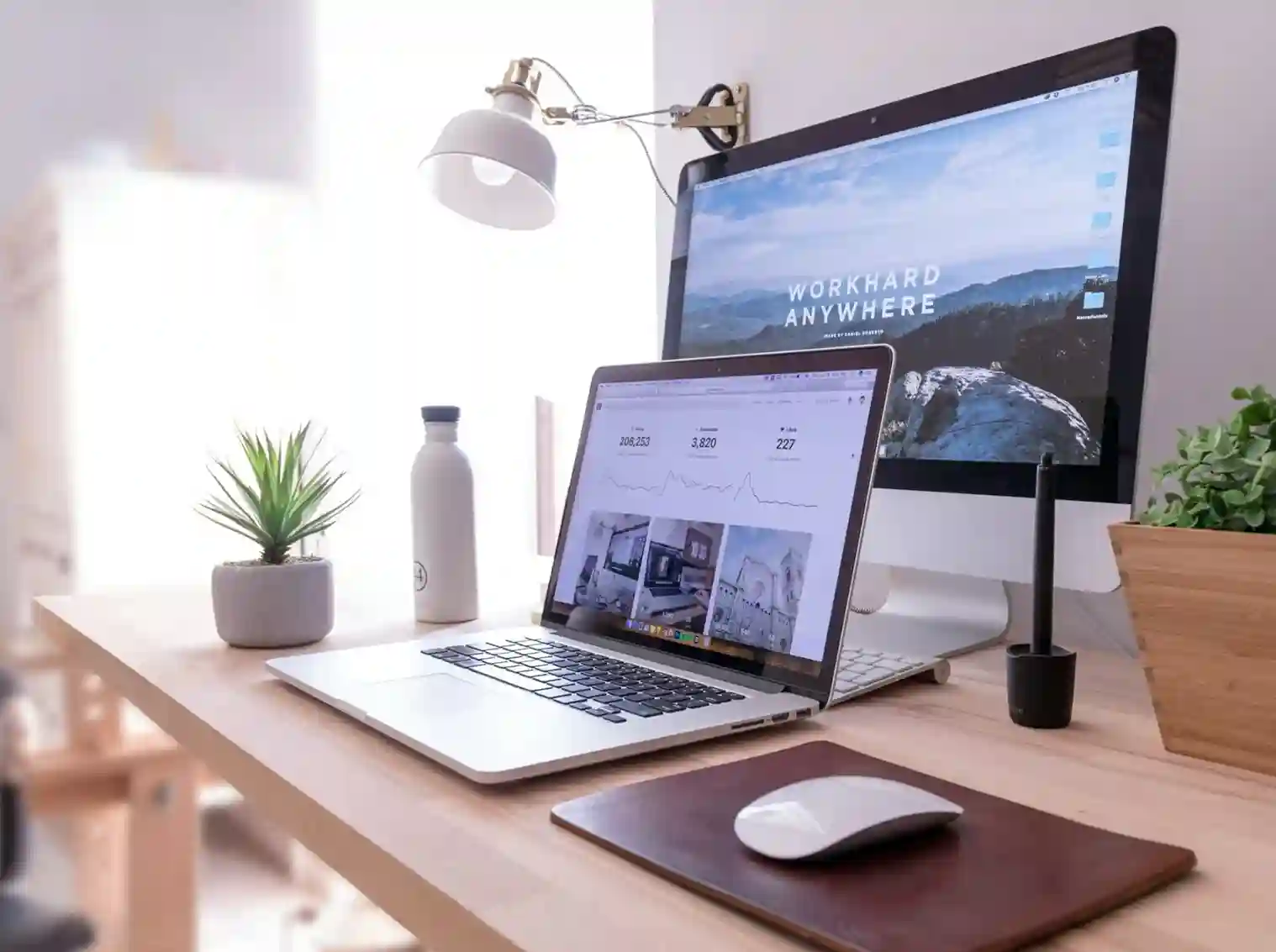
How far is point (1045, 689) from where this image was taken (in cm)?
66

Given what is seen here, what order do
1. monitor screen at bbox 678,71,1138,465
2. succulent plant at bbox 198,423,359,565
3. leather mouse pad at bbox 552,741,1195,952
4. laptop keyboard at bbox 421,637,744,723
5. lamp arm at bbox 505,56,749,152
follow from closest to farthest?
leather mouse pad at bbox 552,741,1195,952, laptop keyboard at bbox 421,637,744,723, monitor screen at bbox 678,71,1138,465, succulent plant at bbox 198,423,359,565, lamp arm at bbox 505,56,749,152

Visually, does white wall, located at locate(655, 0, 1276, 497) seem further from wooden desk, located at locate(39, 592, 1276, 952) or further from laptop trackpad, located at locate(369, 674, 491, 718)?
laptop trackpad, located at locate(369, 674, 491, 718)

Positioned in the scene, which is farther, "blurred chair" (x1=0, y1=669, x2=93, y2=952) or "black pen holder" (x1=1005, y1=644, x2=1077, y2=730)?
"blurred chair" (x1=0, y1=669, x2=93, y2=952)

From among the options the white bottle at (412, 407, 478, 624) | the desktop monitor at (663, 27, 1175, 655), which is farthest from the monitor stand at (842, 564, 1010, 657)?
the white bottle at (412, 407, 478, 624)

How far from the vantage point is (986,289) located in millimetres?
826

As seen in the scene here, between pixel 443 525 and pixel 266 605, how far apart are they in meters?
0.17

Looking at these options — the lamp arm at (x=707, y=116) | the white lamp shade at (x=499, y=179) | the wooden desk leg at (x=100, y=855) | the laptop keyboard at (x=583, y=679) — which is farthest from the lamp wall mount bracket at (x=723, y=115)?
the wooden desk leg at (x=100, y=855)

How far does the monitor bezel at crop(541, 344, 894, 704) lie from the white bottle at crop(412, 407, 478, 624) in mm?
125

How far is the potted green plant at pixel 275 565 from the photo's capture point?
0.93 meters

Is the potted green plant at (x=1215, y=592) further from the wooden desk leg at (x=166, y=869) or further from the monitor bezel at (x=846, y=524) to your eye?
the wooden desk leg at (x=166, y=869)

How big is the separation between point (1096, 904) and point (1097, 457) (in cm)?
41

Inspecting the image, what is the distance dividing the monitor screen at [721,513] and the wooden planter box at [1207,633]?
179 mm

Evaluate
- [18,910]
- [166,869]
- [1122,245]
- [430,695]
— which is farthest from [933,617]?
[166,869]

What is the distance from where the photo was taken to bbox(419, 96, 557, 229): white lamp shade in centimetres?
108
